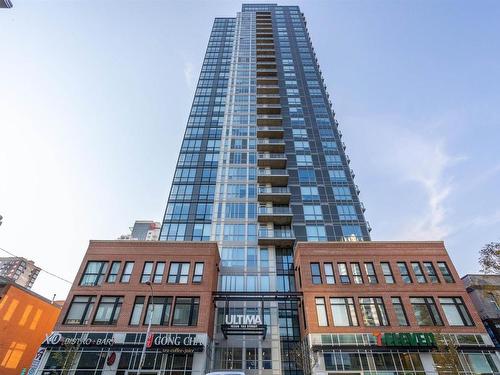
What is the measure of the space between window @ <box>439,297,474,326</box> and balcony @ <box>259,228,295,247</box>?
18335 millimetres

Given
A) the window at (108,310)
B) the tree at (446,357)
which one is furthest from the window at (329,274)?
the window at (108,310)

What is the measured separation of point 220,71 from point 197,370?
204 ft

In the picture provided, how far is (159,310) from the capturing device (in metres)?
→ 28.3

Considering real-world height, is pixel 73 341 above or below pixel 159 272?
below

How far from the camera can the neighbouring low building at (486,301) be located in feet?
102

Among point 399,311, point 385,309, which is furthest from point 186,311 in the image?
point 399,311

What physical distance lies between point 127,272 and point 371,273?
27222 mm

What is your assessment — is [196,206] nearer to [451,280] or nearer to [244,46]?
[451,280]

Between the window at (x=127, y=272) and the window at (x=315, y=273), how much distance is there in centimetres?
2025

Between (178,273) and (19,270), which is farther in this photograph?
(19,270)

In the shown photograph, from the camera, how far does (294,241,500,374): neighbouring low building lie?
25.5 m

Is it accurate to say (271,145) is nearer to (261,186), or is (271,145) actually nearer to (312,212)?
(261,186)

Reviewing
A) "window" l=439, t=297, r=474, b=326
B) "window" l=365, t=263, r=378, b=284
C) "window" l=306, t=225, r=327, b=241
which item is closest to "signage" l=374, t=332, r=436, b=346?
"window" l=439, t=297, r=474, b=326

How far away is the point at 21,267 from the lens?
140 m
